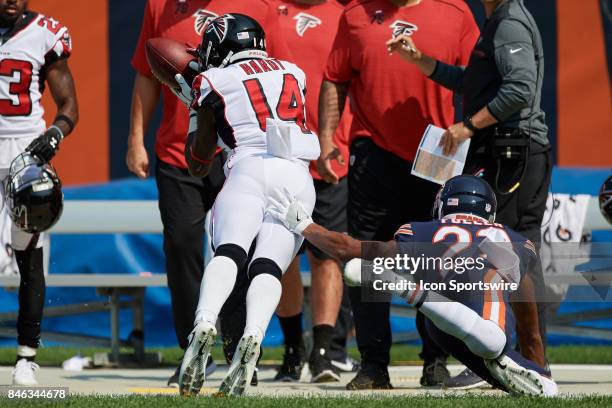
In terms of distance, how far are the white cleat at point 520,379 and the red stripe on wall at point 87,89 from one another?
4.27 m

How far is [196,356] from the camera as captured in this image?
15.5 ft

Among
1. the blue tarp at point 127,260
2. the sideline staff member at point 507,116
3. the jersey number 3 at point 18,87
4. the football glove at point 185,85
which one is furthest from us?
the blue tarp at point 127,260

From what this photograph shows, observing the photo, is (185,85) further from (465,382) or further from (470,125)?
(465,382)

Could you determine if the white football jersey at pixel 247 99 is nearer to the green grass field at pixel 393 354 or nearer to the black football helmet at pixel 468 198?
the black football helmet at pixel 468 198

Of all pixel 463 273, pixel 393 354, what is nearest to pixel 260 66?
pixel 463 273

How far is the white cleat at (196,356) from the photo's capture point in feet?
15.5

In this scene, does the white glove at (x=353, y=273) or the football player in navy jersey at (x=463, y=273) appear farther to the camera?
the football player in navy jersey at (x=463, y=273)

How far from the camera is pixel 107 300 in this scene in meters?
7.84

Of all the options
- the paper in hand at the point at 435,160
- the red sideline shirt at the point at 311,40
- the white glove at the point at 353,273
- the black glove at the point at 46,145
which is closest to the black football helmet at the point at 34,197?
the black glove at the point at 46,145

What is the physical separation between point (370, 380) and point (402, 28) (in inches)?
69.5

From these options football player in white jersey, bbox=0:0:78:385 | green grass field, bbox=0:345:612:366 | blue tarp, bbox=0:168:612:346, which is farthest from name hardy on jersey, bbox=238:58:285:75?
blue tarp, bbox=0:168:612:346

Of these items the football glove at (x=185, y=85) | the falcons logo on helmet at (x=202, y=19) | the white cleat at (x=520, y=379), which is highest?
the falcons logo on helmet at (x=202, y=19)

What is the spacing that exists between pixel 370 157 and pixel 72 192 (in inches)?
120

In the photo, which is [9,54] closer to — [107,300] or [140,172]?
[140,172]
